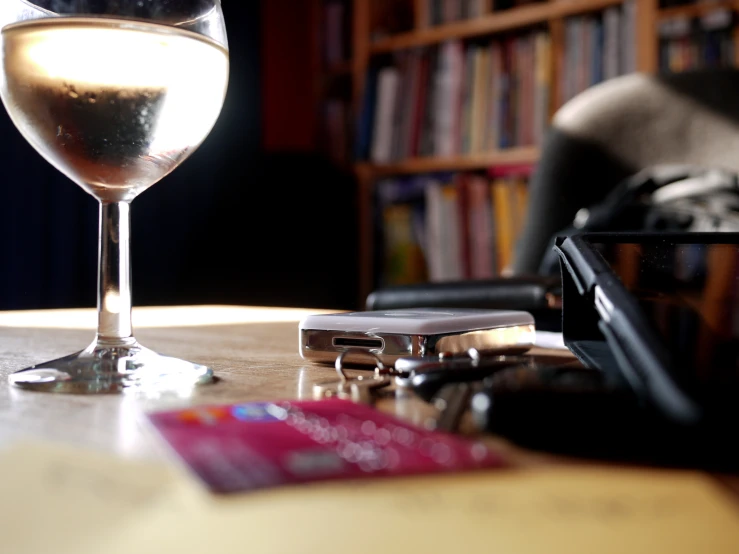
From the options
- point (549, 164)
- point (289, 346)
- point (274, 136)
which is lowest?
point (289, 346)

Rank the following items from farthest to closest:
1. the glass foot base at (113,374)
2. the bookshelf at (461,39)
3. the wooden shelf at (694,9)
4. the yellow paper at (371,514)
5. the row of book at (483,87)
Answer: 1. the row of book at (483,87)
2. the bookshelf at (461,39)
3. the wooden shelf at (694,9)
4. the glass foot base at (113,374)
5. the yellow paper at (371,514)

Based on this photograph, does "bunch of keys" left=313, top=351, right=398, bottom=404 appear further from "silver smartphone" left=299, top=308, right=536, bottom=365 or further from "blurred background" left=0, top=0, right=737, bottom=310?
"blurred background" left=0, top=0, right=737, bottom=310

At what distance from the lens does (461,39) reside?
104 inches

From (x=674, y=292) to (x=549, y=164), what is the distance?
1404mm

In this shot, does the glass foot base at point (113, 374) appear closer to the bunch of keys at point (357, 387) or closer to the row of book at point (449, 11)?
the bunch of keys at point (357, 387)

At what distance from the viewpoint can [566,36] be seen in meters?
2.33

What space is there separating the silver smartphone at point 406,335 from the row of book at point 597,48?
69.9 inches

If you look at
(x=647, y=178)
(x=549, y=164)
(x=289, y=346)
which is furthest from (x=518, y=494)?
(x=549, y=164)

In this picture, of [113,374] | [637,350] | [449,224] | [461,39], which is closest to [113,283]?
[113,374]


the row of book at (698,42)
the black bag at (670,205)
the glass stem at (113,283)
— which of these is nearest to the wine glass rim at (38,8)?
the glass stem at (113,283)

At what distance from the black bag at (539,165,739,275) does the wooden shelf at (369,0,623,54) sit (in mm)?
879

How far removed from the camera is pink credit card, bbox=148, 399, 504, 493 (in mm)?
249

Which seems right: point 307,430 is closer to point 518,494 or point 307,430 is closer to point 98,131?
point 518,494

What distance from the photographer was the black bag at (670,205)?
138 cm
